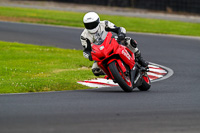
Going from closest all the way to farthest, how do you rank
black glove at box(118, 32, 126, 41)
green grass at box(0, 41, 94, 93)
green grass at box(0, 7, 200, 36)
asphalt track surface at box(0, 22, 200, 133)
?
1. asphalt track surface at box(0, 22, 200, 133)
2. black glove at box(118, 32, 126, 41)
3. green grass at box(0, 41, 94, 93)
4. green grass at box(0, 7, 200, 36)

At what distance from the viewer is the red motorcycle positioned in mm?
9469

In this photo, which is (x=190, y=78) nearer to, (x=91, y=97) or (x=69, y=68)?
(x=69, y=68)

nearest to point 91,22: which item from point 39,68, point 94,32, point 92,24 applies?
point 92,24

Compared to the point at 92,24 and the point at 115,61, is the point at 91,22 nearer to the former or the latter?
the point at 92,24

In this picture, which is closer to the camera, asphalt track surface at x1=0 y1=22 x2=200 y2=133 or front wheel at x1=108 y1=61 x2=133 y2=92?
asphalt track surface at x1=0 y1=22 x2=200 y2=133

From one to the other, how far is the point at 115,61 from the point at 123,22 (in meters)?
22.2

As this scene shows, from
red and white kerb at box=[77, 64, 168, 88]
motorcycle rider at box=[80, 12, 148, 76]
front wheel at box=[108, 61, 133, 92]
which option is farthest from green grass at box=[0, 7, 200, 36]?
front wheel at box=[108, 61, 133, 92]

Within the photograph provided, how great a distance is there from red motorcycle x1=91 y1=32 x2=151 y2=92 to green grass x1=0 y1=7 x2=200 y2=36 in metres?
16.5

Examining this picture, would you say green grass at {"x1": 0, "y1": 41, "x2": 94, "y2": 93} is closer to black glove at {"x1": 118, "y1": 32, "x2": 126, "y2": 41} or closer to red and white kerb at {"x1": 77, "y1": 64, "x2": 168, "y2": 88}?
red and white kerb at {"x1": 77, "y1": 64, "x2": 168, "y2": 88}

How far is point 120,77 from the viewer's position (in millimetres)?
9438

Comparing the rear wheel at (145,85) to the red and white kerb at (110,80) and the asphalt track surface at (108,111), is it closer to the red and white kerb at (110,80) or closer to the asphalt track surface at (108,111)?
the asphalt track surface at (108,111)

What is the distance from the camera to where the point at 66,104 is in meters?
7.82

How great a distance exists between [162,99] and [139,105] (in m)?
0.99

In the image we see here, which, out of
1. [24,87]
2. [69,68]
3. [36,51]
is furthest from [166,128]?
[36,51]
